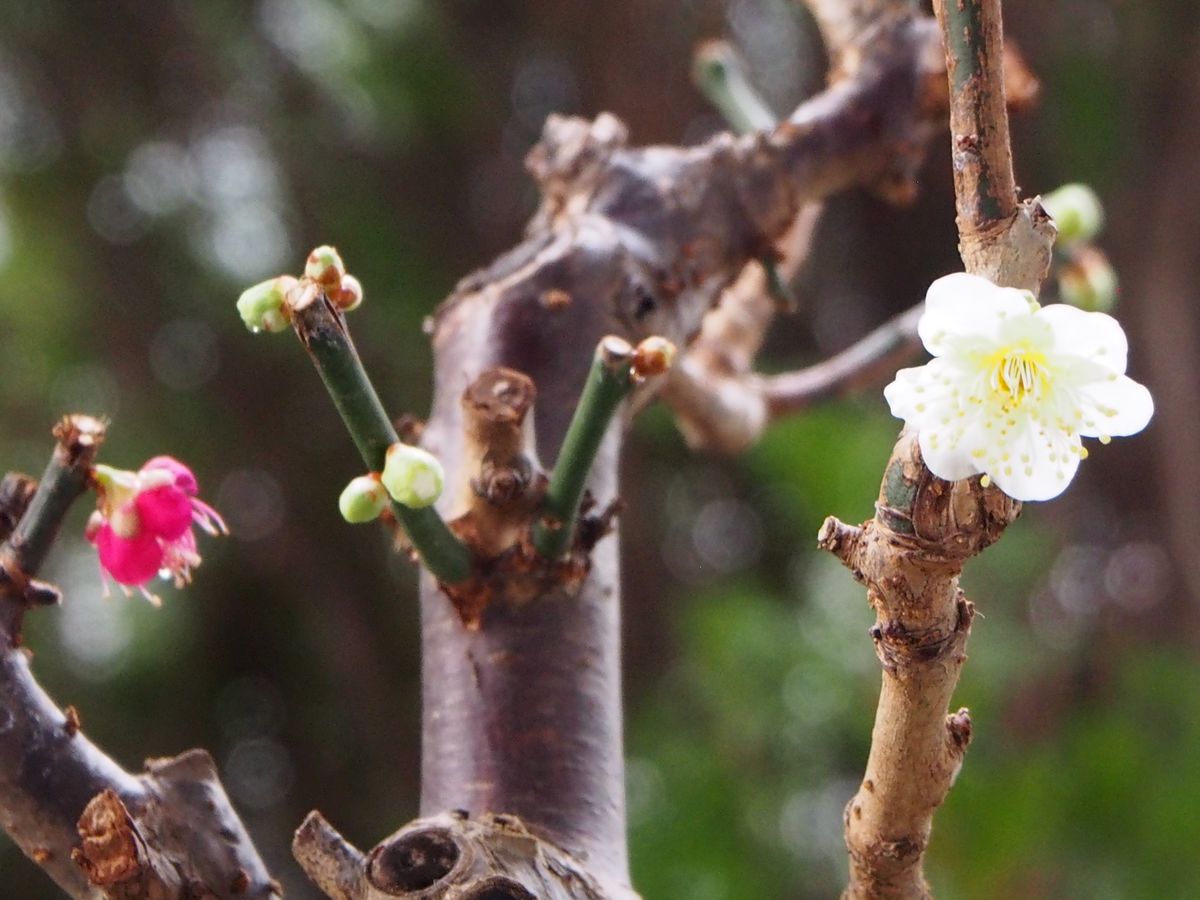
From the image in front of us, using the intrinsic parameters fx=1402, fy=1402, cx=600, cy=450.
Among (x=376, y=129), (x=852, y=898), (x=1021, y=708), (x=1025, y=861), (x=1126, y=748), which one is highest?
(x=376, y=129)

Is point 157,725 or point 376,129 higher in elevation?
point 376,129

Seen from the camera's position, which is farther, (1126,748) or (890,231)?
(890,231)

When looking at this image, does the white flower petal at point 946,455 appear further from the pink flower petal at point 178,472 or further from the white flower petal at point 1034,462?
the pink flower petal at point 178,472

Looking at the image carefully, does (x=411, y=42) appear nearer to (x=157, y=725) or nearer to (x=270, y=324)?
(x=157, y=725)

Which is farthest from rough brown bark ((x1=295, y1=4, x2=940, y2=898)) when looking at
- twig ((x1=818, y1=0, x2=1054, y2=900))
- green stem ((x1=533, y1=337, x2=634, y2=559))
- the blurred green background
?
the blurred green background

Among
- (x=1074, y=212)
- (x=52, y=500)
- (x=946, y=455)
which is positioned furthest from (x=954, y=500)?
(x=1074, y=212)

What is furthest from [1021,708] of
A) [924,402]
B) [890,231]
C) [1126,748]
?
[924,402]

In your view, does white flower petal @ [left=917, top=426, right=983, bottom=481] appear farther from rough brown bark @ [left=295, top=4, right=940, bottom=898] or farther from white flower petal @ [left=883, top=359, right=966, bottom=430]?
rough brown bark @ [left=295, top=4, right=940, bottom=898]

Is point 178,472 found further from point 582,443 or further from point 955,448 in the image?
point 955,448
